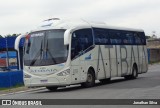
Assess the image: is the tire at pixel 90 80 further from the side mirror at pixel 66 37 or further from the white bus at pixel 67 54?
the side mirror at pixel 66 37

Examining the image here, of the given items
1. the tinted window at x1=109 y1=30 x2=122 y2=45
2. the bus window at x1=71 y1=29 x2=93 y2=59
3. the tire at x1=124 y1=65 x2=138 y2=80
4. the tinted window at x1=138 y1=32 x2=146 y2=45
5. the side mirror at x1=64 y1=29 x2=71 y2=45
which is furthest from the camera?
the tinted window at x1=138 y1=32 x2=146 y2=45

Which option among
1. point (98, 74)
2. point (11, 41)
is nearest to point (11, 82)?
point (98, 74)

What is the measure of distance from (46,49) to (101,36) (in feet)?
13.7

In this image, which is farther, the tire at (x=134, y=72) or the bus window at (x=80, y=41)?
the tire at (x=134, y=72)

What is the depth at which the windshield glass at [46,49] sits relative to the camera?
20.7 metres

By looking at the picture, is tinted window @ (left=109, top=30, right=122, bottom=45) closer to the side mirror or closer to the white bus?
the white bus

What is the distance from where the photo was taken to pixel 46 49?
20.9 meters

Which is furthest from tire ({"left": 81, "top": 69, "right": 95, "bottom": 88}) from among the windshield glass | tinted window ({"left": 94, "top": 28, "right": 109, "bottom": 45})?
the windshield glass

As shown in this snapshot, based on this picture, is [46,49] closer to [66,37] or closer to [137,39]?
[66,37]

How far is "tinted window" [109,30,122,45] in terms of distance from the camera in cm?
2538

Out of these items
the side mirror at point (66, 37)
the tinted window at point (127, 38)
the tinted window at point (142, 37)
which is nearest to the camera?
the side mirror at point (66, 37)

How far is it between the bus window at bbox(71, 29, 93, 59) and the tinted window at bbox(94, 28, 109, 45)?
59 cm

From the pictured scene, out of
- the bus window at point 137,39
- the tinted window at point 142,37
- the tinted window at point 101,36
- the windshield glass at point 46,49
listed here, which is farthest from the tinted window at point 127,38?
the windshield glass at point 46,49

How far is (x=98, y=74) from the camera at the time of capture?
23.4 meters
